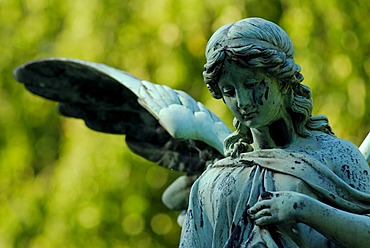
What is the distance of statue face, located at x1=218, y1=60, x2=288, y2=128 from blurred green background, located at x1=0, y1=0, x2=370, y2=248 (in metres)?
5.18

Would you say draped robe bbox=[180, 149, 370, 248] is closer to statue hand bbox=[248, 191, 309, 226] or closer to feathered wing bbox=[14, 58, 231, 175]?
statue hand bbox=[248, 191, 309, 226]

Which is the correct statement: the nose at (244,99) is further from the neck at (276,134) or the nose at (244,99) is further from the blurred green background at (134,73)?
the blurred green background at (134,73)

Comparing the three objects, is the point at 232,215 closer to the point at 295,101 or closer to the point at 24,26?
the point at 295,101

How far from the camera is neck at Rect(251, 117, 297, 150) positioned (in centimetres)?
402

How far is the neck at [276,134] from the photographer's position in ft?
13.2

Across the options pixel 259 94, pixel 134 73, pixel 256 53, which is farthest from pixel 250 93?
pixel 134 73

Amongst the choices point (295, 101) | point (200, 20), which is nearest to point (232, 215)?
point (295, 101)

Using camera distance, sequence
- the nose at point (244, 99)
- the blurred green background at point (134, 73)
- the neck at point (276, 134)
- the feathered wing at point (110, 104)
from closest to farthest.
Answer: the nose at point (244, 99) → the neck at point (276, 134) → the feathered wing at point (110, 104) → the blurred green background at point (134, 73)

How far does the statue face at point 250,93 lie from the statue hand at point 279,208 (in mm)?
237

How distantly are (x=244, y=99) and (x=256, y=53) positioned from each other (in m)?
0.14

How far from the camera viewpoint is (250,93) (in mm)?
3902

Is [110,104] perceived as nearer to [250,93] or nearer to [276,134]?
[276,134]

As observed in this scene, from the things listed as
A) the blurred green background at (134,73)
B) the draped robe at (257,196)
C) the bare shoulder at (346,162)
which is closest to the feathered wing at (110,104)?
the draped robe at (257,196)

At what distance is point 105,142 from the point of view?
10.5 meters
